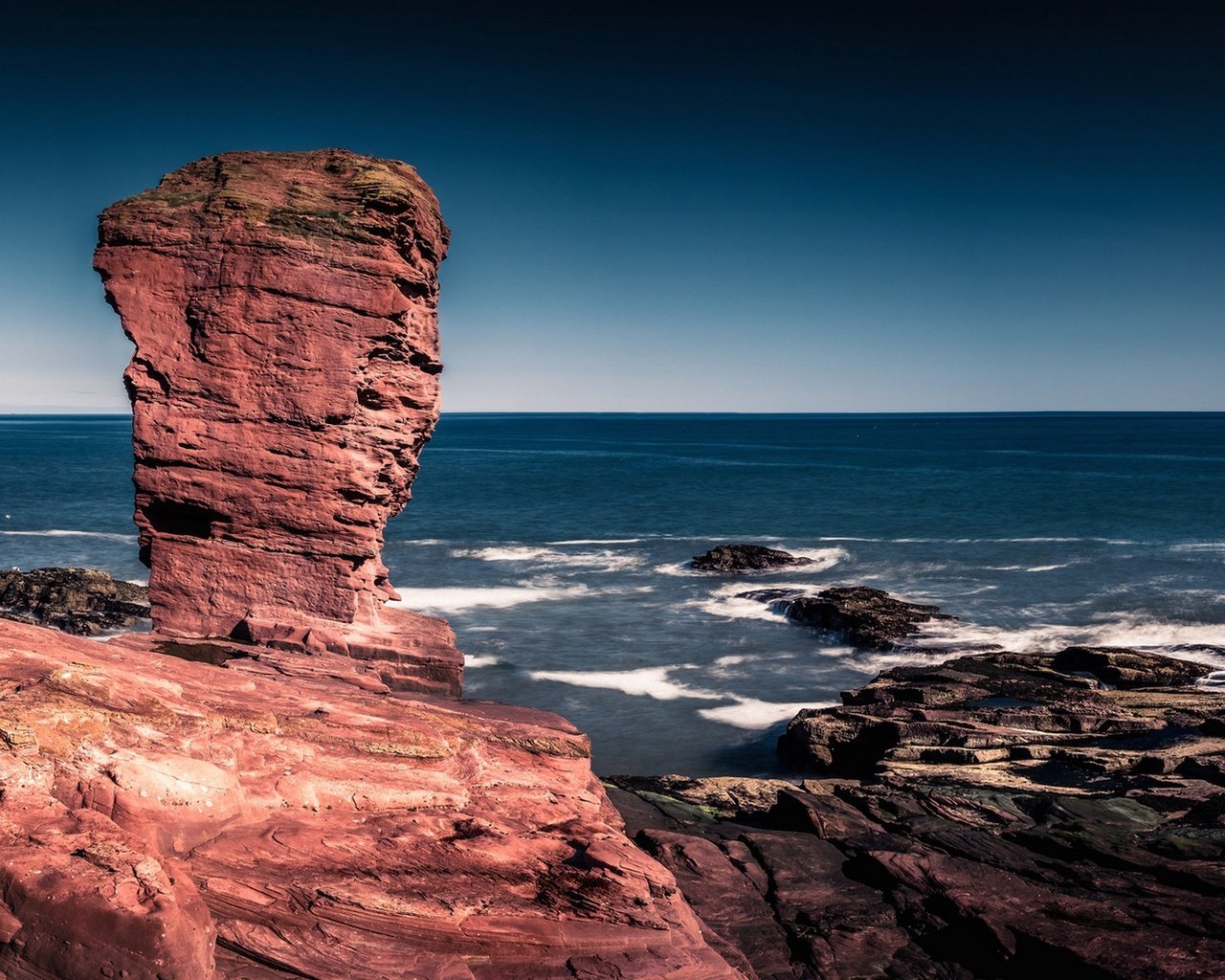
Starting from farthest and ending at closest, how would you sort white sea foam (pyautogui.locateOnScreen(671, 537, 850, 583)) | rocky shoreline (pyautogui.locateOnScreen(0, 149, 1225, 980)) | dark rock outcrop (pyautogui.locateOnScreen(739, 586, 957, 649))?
white sea foam (pyautogui.locateOnScreen(671, 537, 850, 583)), dark rock outcrop (pyautogui.locateOnScreen(739, 586, 957, 649)), rocky shoreline (pyautogui.locateOnScreen(0, 149, 1225, 980))

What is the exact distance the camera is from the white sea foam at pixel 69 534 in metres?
56.2

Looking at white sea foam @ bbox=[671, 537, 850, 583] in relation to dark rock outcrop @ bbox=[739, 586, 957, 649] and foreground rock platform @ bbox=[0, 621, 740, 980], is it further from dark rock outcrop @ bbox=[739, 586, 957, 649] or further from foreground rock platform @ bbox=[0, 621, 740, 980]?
foreground rock platform @ bbox=[0, 621, 740, 980]

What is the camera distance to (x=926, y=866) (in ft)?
38.4

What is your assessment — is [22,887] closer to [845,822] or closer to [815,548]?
[845,822]

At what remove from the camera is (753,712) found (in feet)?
86.2

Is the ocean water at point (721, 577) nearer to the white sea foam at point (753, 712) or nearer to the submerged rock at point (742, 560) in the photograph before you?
the white sea foam at point (753, 712)

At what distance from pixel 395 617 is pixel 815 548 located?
44703mm

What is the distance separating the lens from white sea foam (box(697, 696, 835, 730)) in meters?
25.5

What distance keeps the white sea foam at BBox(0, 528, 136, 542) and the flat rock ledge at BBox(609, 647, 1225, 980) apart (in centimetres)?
4914

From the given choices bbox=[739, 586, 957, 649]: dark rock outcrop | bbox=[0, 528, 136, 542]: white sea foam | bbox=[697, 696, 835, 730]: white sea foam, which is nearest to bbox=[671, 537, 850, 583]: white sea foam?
bbox=[739, 586, 957, 649]: dark rock outcrop

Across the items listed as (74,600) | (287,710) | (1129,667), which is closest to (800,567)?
(1129,667)

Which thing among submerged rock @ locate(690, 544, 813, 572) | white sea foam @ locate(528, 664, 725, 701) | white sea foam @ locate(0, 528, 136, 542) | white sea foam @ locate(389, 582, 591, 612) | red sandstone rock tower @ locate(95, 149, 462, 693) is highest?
red sandstone rock tower @ locate(95, 149, 462, 693)

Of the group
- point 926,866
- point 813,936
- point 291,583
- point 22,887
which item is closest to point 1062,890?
point 926,866

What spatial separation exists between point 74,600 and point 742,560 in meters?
31.6
